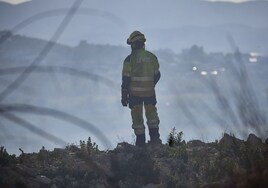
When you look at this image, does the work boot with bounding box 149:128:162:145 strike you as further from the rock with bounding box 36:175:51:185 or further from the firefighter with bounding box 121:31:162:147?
the rock with bounding box 36:175:51:185

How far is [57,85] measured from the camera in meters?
2.28

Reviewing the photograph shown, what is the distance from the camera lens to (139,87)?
10711 mm

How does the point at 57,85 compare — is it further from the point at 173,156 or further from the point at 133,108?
the point at 133,108

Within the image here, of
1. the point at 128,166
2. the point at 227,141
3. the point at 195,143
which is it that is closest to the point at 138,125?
the point at 195,143

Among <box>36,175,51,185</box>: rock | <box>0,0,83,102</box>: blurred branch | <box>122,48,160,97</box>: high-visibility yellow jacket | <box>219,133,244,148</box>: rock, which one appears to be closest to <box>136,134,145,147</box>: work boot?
<box>122,48,160,97</box>: high-visibility yellow jacket

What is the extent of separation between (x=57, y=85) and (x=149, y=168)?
6125 millimetres

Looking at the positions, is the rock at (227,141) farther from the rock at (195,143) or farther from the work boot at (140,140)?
the work boot at (140,140)

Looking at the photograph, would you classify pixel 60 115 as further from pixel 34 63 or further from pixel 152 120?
pixel 152 120

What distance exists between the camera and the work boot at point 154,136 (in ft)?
35.5

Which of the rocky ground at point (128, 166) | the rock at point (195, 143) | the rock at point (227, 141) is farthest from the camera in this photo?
the rock at point (195, 143)

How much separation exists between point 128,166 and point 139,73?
2.88 metres

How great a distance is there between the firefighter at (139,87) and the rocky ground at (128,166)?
3.08ft

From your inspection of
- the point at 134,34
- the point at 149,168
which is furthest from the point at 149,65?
the point at 149,168

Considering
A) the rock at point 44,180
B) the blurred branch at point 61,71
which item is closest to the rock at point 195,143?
the rock at point 44,180
